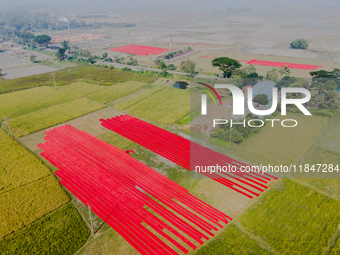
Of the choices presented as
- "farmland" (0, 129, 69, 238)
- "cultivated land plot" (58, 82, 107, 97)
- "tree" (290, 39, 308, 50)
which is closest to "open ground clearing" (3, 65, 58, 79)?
"cultivated land plot" (58, 82, 107, 97)

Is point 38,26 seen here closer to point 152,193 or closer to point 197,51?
point 197,51

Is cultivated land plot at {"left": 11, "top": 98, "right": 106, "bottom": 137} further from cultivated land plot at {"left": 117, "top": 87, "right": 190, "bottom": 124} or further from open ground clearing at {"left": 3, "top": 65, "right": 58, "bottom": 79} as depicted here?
open ground clearing at {"left": 3, "top": 65, "right": 58, "bottom": 79}

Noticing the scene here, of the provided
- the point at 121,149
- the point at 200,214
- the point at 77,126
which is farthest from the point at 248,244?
the point at 77,126

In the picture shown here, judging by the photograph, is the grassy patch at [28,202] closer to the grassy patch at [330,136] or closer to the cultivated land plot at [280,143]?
the cultivated land plot at [280,143]

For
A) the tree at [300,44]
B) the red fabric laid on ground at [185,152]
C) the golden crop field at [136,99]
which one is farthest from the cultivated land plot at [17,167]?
the tree at [300,44]

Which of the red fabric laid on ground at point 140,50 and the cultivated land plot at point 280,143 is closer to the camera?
the cultivated land plot at point 280,143

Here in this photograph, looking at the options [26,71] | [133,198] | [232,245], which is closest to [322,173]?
[232,245]

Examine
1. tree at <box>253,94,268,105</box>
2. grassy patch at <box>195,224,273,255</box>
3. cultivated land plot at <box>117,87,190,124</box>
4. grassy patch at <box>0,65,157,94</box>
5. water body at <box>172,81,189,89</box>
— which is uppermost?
tree at <box>253,94,268,105</box>
